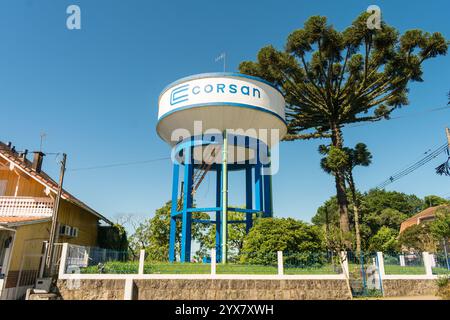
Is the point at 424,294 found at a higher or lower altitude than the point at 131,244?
lower

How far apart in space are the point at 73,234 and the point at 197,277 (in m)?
9.39

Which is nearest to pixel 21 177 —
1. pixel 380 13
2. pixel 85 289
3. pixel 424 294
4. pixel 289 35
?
pixel 85 289

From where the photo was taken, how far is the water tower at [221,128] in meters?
17.6

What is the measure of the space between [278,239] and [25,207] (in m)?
12.4

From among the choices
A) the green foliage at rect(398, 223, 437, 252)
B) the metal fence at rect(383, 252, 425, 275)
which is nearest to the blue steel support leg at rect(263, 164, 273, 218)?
the metal fence at rect(383, 252, 425, 275)

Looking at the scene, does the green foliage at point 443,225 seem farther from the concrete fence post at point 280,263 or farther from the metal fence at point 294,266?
the concrete fence post at point 280,263

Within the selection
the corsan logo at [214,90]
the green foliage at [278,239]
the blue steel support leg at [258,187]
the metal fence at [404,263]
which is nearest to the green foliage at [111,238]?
the blue steel support leg at [258,187]

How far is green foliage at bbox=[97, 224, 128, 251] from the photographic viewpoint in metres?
23.7

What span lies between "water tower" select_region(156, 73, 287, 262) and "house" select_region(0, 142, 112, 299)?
19.2 ft

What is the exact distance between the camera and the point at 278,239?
1536cm

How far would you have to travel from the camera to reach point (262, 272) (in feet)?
45.4

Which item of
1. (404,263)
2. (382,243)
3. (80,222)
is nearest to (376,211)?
(382,243)
